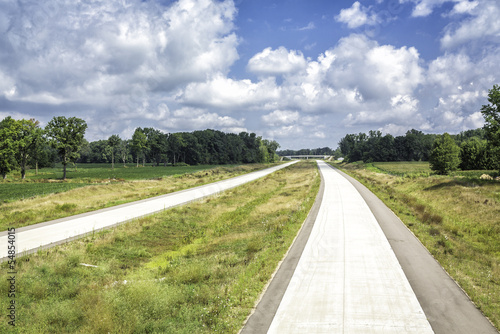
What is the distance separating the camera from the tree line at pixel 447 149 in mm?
32188

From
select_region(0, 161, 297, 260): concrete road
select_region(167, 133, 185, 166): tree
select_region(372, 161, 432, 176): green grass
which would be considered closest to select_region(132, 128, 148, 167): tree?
select_region(167, 133, 185, 166): tree

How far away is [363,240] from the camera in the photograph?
14.1 metres

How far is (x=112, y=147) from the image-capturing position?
10181cm

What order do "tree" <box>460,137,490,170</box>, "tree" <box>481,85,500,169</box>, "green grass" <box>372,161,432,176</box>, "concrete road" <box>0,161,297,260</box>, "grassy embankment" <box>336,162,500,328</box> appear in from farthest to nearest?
"tree" <box>460,137,490,170</box>
"green grass" <box>372,161,432,176</box>
"tree" <box>481,85,500,169</box>
"concrete road" <box>0,161,297,260</box>
"grassy embankment" <box>336,162,500,328</box>

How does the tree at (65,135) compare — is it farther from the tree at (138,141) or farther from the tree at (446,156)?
the tree at (446,156)

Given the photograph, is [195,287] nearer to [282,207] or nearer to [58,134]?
[282,207]

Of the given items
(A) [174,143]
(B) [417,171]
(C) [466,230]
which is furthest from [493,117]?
(A) [174,143]

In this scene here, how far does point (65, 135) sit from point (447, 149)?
7941 centimetres

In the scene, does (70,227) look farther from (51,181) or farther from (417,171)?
(417,171)

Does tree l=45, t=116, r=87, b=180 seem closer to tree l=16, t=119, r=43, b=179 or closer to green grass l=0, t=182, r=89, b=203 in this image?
tree l=16, t=119, r=43, b=179

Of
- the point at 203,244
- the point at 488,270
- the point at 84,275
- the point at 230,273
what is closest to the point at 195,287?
the point at 230,273

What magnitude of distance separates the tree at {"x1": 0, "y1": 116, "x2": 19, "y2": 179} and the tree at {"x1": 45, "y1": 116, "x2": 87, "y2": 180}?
6136 mm

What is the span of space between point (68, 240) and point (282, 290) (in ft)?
39.6

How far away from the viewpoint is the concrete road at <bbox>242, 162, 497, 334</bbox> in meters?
7.14
